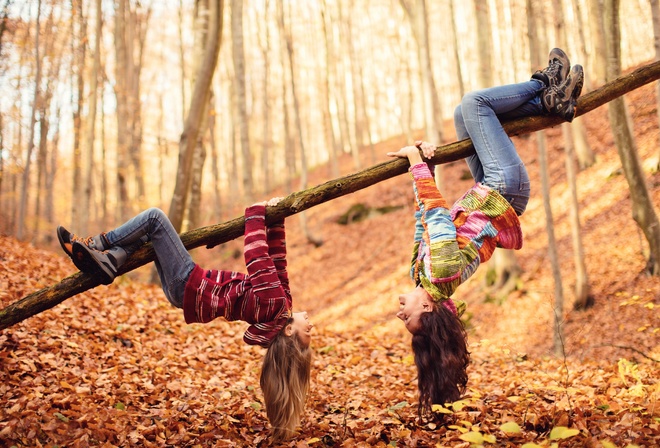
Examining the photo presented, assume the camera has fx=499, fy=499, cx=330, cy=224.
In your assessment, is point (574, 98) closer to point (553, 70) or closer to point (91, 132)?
Answer: point (553, 70)

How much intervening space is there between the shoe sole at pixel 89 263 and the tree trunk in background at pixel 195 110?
5.93 meters

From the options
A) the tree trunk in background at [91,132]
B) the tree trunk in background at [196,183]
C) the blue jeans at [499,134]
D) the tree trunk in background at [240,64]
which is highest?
the tree trunk in background at [240,64]

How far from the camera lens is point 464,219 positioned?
14.1 feet

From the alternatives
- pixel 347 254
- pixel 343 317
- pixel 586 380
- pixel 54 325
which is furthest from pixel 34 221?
pixel 586 380

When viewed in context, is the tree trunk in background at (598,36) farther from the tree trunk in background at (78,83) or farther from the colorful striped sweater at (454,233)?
the tree trunk in background at (78,83)

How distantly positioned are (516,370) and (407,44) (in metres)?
28.3

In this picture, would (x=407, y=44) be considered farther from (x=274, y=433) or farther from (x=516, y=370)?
(x=274, y=433)

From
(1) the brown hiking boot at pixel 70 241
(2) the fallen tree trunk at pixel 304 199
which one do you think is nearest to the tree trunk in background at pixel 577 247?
(2) the fallen tree trunk at pixel 304 199

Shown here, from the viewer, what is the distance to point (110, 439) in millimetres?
3951

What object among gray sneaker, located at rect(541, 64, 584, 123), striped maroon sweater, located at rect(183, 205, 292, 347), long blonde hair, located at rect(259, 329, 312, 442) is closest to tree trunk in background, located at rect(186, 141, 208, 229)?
striped maroon sweater, located at rect(183, 205, 292, 347)

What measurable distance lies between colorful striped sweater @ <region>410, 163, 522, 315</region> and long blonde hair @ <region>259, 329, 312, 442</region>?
3.93ft

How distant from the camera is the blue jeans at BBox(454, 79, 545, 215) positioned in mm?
4391

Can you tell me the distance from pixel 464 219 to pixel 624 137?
5.00m

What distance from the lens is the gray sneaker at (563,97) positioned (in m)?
4.52
